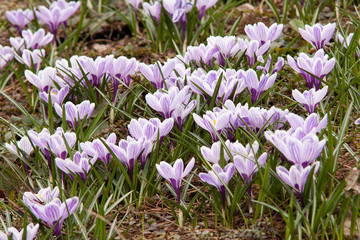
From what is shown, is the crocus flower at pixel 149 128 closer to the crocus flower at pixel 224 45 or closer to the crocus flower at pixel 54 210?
the crocus flower at pixel 54 210

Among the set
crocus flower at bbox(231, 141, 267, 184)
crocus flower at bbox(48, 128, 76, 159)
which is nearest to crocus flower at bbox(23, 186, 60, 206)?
crocus flower at bbox(48, 128, 76, 159)

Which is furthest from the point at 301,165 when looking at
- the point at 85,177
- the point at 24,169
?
the point at 24,169

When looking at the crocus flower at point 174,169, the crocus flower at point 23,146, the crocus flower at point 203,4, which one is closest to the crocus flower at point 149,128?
the crocus flower at point 174,169

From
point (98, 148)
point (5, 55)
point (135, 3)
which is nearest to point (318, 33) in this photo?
point (98, 148)

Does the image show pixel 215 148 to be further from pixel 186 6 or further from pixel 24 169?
pixel 186 6

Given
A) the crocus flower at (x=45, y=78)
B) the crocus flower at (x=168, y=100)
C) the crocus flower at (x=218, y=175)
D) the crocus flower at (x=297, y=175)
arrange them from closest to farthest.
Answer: the crocus flower at (x=297, y=175)
the crocus flower at (x=218, y=175)
the crocus flower at (x=168, y=100)
the crocus flower at (x=45, y=78)

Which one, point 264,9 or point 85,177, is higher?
point 264,9

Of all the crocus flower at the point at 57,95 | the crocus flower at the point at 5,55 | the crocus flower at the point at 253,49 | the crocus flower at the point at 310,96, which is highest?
the crocus flower at the point at 253,49
